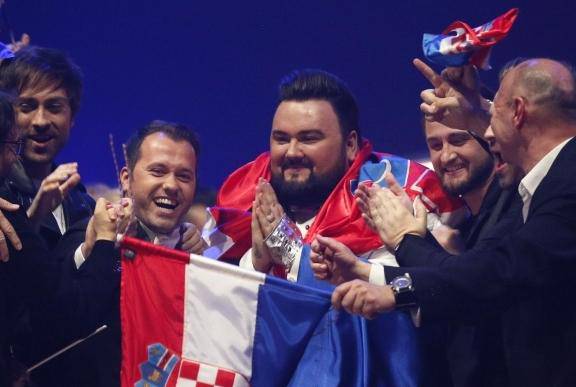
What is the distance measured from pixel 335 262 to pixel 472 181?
0.83 m

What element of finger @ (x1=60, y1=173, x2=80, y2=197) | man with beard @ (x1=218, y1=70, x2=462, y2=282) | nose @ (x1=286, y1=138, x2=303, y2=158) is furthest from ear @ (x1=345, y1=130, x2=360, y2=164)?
finger @ (x1=60, y1=173, x2=80, y2=197)

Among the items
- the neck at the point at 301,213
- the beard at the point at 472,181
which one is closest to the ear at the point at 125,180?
the neck at the point at 301,213

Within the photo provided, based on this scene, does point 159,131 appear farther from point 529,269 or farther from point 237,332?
point 529,269

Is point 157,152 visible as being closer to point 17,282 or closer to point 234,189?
Answer: point 234,189

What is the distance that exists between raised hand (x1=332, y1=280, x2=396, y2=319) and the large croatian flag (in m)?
0.21

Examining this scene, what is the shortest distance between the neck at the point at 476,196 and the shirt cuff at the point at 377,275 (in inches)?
29.8

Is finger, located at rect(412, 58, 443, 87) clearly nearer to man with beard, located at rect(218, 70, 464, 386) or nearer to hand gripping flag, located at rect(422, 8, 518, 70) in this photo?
hand gripping flag, located at rect(422, 8, 518, 70)

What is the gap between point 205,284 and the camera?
8.59 feet

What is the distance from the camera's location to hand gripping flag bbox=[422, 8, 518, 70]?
8.48ft

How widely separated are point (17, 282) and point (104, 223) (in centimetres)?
31

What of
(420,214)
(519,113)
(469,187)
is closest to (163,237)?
(420,214)

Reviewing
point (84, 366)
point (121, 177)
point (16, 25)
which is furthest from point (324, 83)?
point (16, 25)

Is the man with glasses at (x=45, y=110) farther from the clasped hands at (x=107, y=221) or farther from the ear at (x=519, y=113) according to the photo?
the ear at (x=519, y=113)

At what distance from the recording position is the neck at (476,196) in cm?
320
